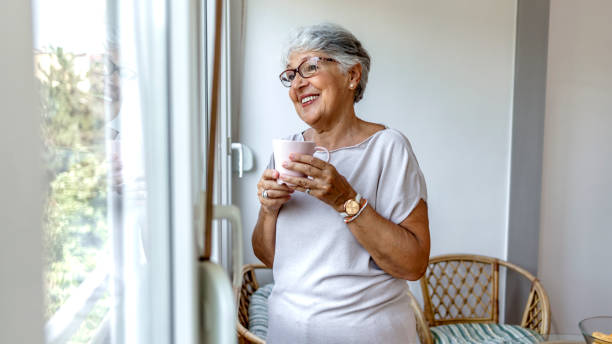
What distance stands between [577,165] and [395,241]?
1937 mm

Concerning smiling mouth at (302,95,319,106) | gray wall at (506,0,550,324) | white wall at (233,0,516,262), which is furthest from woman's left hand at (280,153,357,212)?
gray wall at (506,0,550,324)

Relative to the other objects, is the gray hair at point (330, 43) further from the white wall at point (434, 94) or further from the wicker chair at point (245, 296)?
the white wall at point (434, 94)

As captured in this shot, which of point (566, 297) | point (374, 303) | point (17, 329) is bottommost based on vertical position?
point (566, 297)

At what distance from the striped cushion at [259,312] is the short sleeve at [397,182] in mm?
917

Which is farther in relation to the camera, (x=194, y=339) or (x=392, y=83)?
(x=392, y=83)

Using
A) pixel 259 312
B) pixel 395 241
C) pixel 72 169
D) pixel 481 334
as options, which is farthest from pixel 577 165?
pixel 72 169

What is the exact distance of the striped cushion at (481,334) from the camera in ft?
6.75

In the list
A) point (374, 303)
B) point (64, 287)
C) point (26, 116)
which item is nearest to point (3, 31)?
point (26, 116)

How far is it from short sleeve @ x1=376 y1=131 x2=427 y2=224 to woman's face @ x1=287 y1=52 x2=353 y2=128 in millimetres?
150

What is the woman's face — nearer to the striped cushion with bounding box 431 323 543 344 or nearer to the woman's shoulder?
the woman's shoulder

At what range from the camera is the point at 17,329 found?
193 millimetres

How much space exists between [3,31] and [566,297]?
2.87m

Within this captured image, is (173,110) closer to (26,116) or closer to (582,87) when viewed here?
(26,116)

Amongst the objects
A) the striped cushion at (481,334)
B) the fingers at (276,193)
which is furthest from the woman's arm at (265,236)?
the striped cushion at (481,334)
